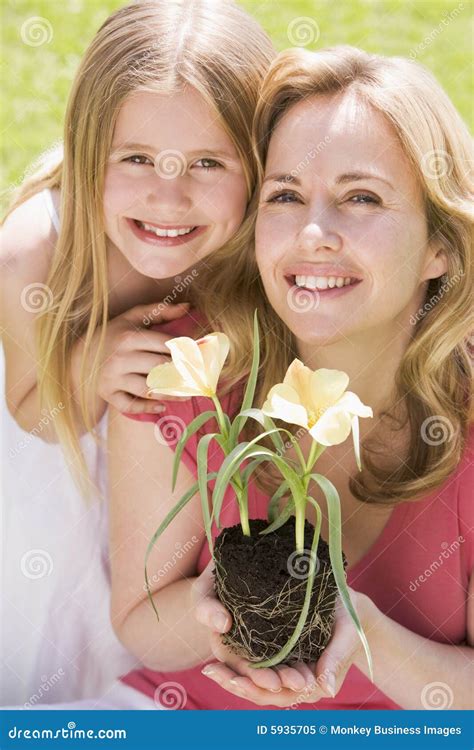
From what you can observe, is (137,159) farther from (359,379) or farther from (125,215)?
(359,379)

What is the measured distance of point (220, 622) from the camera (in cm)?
174

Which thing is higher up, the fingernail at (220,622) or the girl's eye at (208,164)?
the girl's eye at (208,164)

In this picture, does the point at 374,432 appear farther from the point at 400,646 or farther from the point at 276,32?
the point at 276,32

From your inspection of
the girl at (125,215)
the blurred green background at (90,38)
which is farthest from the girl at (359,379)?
the blurred green background at (90,38)

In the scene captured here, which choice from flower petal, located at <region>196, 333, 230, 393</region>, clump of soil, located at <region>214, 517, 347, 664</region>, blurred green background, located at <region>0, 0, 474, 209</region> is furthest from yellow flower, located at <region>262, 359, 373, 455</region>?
blurred green background, located at <region>0, 0, 474, 209</region>

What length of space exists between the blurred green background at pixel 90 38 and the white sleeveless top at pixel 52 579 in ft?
3.28

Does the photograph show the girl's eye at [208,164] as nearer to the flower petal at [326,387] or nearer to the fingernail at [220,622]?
the flower petal at [326,387]

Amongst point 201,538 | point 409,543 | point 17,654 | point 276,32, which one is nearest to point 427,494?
point 409,543

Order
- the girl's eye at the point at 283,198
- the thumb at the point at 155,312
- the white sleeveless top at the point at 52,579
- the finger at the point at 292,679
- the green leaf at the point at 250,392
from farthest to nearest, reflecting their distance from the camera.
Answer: the white sleeveless top at the point at 52,579 → the thumb at the point at 155,312 → the girl's eye at the point at 283,198 → the finger at the point at 292,679 → the green leaf at the point at 250,392

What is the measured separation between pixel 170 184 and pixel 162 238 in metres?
0.12

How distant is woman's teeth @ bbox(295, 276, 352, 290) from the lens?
195 centimetres

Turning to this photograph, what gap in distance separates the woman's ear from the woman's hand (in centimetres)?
67

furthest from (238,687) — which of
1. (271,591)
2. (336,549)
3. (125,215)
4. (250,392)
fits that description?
(125,215)

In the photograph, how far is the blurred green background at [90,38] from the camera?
3.30 m
